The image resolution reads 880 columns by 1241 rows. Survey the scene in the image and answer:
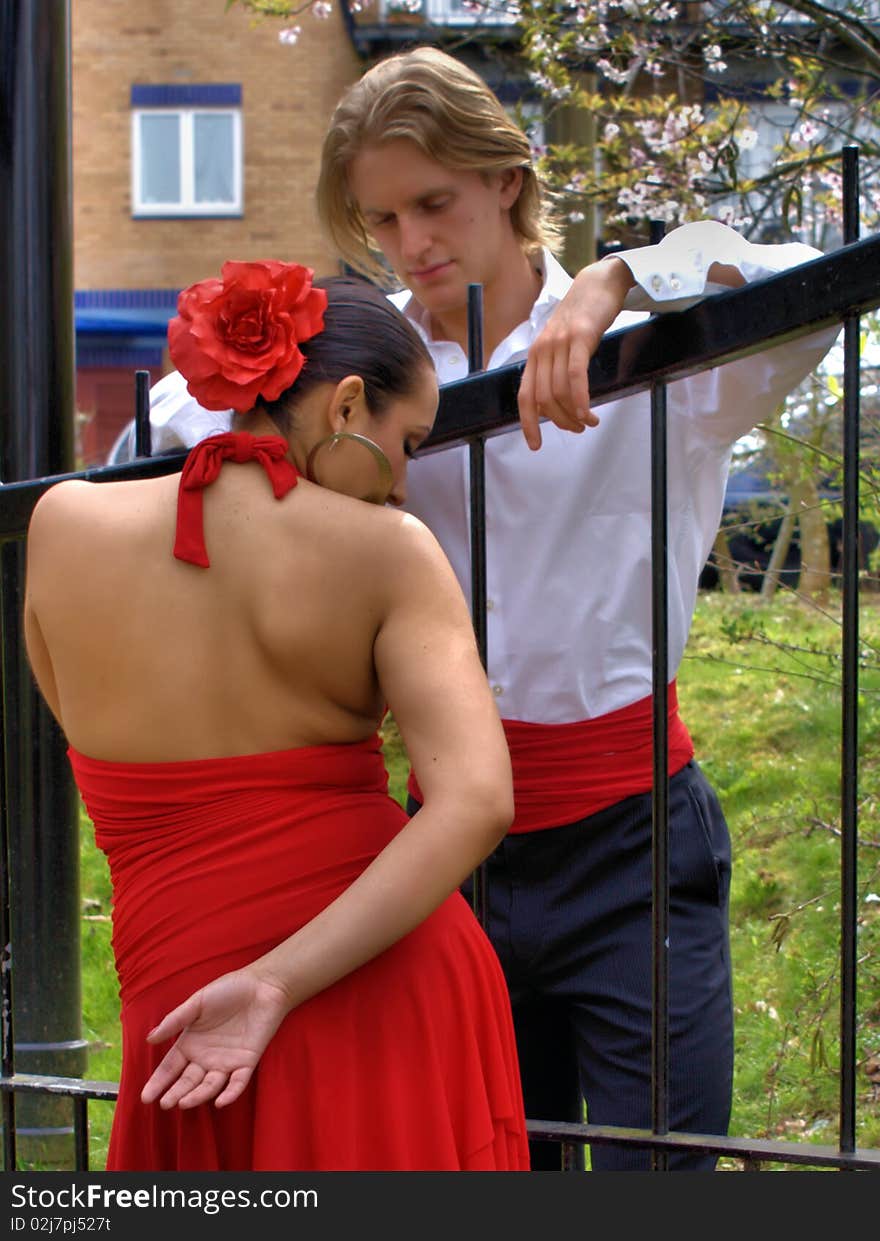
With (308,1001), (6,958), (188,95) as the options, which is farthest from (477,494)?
(188,95)

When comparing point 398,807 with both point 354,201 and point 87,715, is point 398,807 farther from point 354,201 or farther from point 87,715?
point 354,201

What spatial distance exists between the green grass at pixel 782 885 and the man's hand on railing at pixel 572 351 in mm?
1558

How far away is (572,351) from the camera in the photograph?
178 cm

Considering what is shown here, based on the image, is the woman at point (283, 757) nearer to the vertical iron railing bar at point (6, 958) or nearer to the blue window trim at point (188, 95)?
the vertical iron railing bar at point (6, 958)

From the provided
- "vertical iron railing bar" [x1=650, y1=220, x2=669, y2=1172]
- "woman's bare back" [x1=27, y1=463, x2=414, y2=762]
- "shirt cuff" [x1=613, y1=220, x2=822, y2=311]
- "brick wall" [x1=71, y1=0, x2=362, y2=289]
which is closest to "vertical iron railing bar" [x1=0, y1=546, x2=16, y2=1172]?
"woman's bare back" [x1=27, y1=463, x2=414, y2=762]

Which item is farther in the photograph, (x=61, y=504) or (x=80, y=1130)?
(x=80, y=1130)

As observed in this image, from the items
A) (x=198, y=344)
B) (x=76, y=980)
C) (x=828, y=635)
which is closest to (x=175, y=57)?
(x=828, y=635)

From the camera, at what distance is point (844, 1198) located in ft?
5.62

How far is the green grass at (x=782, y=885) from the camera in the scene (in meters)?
3.47

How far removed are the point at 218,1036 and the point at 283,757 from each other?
279 mm

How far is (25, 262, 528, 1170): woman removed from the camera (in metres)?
1.48

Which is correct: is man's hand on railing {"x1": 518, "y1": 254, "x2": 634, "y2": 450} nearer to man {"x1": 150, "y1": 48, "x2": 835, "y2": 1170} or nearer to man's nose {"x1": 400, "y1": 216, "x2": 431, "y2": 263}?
man {"x1": 150, "y1": 48, "x2": 835, "y2": 1170}

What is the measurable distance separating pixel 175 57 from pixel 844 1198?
1903 centimetres

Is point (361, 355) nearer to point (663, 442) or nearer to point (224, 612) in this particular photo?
point (224, 612)
